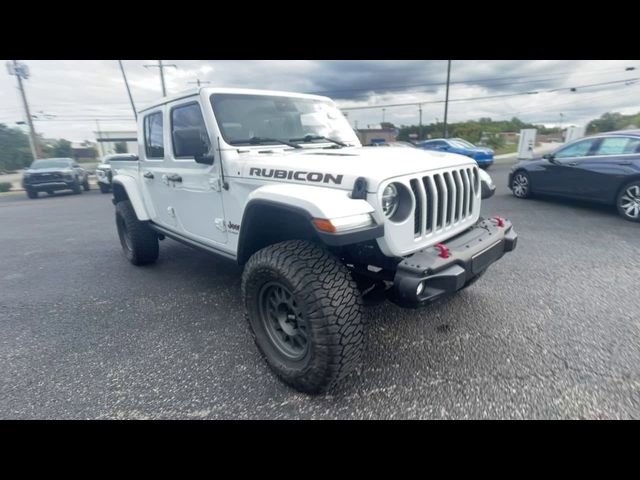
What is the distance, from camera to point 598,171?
19.7 ft

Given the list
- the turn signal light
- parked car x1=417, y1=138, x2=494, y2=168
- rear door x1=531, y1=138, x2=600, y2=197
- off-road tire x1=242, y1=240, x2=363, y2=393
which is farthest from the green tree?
the turn signal light

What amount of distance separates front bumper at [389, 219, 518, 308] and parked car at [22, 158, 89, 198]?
1611cm

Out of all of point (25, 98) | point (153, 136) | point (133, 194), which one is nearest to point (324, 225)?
point (153, 136)

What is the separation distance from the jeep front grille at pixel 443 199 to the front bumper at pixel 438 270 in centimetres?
16

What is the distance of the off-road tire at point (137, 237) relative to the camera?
14.0 ft

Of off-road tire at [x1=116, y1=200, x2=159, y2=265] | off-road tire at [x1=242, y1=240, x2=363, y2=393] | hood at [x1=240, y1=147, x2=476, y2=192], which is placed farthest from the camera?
off-road tire at [x1=116, y1=200, x2=159, y2=265]

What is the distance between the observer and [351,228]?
1831 mm

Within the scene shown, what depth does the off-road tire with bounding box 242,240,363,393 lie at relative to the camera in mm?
1891

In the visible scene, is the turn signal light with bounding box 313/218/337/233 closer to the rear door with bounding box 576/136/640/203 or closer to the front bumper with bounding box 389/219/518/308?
the front bumper with bounding box 389/219/518/308

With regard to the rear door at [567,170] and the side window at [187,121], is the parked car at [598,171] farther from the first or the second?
the side window at [187,121]

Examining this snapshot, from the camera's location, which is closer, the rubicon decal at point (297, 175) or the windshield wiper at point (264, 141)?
the rubicon decal at point (297, 175)

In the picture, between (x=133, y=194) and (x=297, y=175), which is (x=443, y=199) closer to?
(x=297, y=175)

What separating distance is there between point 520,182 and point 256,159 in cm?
739

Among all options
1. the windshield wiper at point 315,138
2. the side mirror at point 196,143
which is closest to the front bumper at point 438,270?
the windshield wiper at point 315,138
